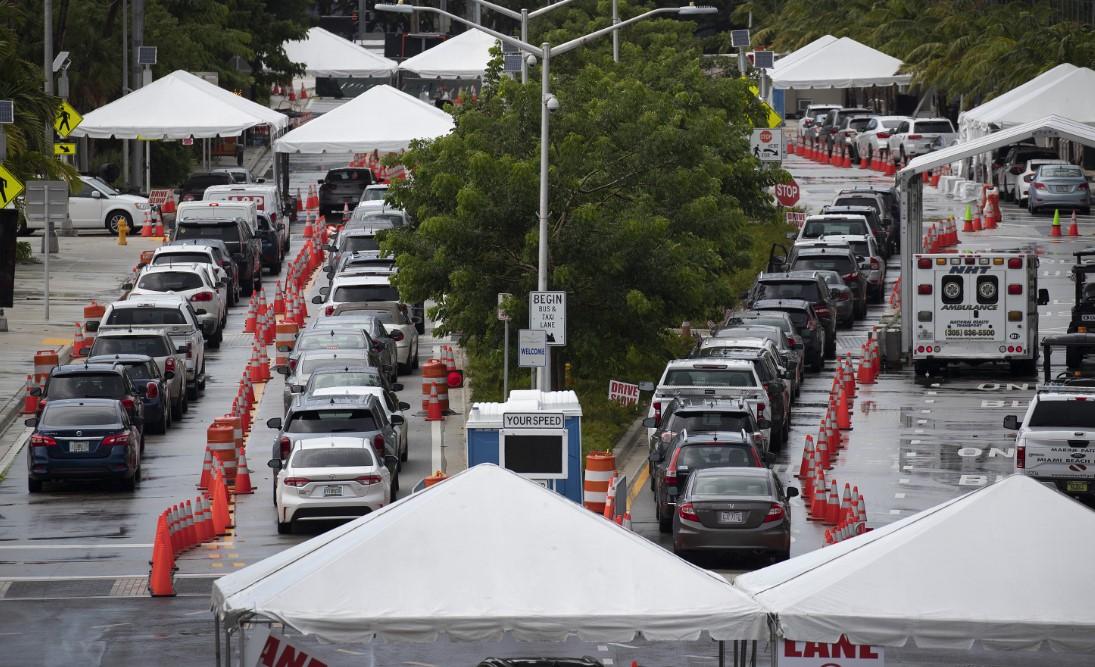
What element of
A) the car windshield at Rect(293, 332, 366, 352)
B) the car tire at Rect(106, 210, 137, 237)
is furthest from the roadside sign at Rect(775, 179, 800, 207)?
the car windshield at Rect(293, 332, 366, 352)

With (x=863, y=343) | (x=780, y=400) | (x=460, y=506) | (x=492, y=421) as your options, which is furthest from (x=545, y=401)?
(x=863, y=343)

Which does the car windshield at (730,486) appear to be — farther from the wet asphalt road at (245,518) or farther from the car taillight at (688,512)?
the wet asphalt road at (245,518)

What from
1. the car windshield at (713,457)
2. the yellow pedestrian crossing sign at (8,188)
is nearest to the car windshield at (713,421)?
the car windshield at (713,457)

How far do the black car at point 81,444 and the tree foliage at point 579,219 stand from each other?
19.1ft

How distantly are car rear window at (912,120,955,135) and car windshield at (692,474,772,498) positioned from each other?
165 ft

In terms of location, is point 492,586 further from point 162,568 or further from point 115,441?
point 115,441

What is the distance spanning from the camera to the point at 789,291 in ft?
134

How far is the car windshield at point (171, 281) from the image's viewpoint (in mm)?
42094

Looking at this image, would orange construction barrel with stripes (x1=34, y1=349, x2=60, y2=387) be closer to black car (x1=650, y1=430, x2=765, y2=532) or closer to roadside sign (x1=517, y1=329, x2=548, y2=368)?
roadside sign (x1=517, y1=329, x2=548, y2=368)

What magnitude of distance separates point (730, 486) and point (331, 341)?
1250cm

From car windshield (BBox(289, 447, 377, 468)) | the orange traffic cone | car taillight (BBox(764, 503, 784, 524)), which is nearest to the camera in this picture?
the orange traffic cone

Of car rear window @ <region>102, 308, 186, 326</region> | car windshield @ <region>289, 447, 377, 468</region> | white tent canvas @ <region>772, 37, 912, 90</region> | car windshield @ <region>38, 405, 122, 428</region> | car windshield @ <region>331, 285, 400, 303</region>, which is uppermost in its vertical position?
white tent canvas @ <region>772, 37, 912, 90</region>

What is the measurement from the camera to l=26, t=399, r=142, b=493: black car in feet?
95.4

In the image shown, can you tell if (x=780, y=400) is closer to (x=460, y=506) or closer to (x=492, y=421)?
(x=492, y=421)
